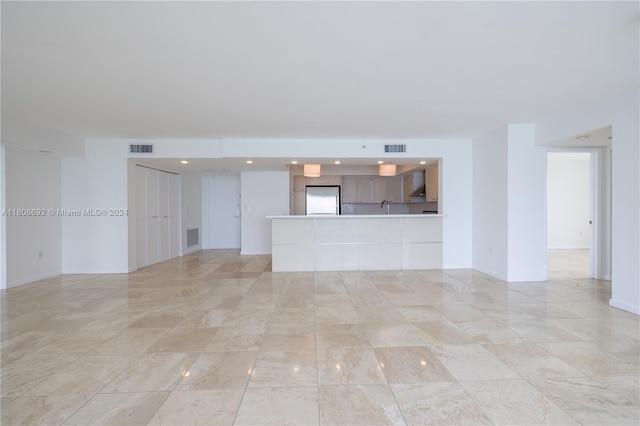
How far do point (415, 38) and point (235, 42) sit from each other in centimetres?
139

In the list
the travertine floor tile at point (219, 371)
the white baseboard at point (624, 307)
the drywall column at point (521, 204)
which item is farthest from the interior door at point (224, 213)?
the white baseboard at point (624, 307)

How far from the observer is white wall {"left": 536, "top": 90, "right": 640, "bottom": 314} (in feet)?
11.3

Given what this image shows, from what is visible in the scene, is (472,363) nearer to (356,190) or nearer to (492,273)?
(492,273)

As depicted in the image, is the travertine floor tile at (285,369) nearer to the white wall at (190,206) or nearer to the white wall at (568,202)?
the white wall at (190,206)

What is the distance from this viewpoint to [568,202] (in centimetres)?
895

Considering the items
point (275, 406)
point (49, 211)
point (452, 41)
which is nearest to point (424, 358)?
point (275, 406)

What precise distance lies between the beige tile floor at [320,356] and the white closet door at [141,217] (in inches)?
76.4

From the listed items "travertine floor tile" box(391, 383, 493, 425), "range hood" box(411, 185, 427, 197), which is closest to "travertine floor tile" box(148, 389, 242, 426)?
"travertine floor tile" box(391, 383, 493, 425)

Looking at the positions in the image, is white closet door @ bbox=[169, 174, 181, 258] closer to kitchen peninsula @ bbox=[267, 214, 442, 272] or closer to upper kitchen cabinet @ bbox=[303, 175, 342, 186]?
kitchen peninsula @ bbox=[267, 214, 442, 272]

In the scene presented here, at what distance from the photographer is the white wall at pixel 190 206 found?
8.35 metres

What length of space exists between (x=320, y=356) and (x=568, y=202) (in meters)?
9.77

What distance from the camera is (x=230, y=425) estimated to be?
167 cm

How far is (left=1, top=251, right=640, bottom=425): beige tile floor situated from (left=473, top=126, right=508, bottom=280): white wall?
0.98 m

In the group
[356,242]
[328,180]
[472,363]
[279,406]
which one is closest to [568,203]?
[328,180]
